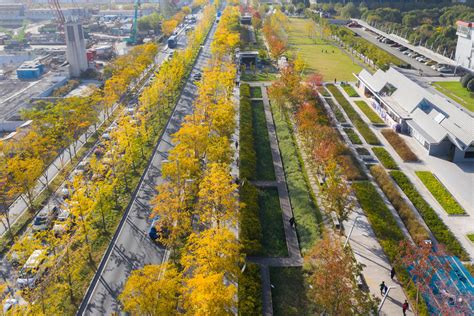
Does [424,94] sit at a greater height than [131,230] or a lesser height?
greater

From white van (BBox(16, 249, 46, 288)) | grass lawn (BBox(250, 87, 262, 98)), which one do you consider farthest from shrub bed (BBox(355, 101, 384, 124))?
white van (BBox(16, 249, 46, 288))

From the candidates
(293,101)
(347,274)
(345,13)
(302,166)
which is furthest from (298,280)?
(345,13)

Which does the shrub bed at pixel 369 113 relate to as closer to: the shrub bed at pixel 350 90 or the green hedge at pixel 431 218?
the shrub bed at pixel 350 90

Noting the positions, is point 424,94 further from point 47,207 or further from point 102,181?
point 47,207

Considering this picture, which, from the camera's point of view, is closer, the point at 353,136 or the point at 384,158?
the point at 384,158

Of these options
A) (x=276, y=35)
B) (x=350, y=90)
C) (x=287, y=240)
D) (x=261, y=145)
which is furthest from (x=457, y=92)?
(x=287, y=240)

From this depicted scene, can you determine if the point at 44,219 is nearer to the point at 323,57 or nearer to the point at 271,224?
the point at 271,224
